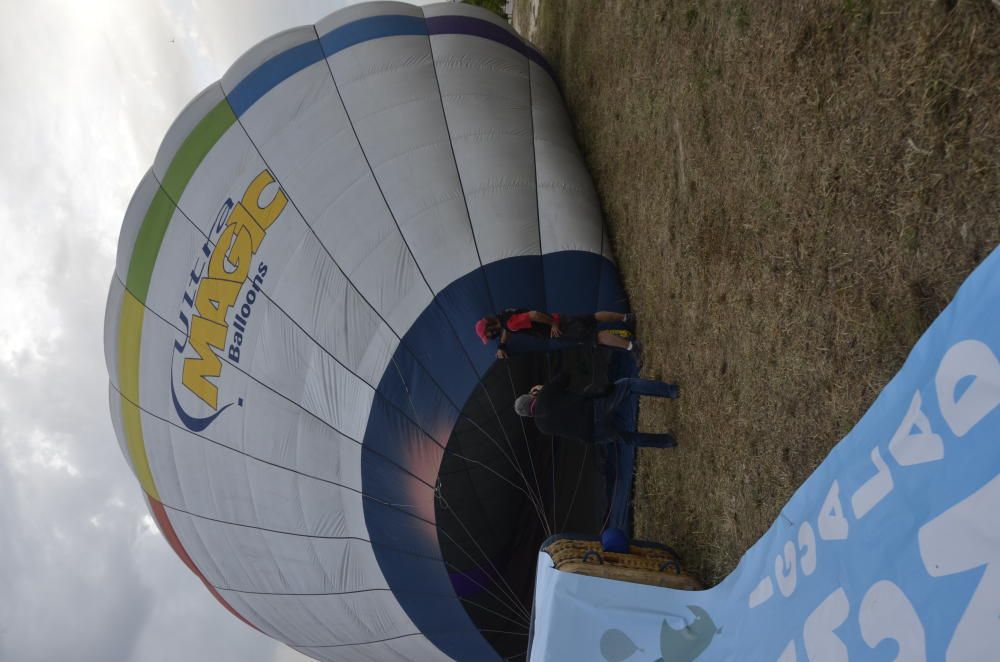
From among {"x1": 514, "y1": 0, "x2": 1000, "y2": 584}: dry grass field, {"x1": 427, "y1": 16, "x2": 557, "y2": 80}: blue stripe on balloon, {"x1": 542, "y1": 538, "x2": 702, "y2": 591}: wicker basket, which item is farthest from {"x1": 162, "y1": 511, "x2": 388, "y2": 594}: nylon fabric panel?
{"x1": 427, "y1": 16, "x2": 557, "y2": 80}: blue stripe on balloon

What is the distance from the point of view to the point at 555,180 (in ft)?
15.1

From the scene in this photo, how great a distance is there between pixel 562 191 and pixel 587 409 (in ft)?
5.65

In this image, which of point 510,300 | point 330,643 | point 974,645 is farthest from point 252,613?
point 974,645

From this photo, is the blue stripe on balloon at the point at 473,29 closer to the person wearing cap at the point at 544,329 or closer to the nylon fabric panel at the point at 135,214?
the nylon fabric panel at the point at 135,214

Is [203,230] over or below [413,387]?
over

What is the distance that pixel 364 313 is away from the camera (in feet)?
13.5

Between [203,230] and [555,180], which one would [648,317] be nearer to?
[555,180]

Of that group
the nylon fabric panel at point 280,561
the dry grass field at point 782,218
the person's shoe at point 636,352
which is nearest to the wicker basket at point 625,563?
the dry grass field at point 782,218

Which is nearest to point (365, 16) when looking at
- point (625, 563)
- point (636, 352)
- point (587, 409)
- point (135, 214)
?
point (135, 214)

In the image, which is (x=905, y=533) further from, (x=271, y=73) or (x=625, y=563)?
(x=271, y=73)

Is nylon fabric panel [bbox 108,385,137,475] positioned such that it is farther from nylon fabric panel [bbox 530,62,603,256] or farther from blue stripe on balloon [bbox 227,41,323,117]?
nylon fabric panel [bbox 530,62,603,256]

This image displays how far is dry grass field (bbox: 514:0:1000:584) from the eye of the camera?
6.59 ft

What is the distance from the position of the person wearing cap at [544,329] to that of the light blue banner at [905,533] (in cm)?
158

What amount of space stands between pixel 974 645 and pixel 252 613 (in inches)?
219
